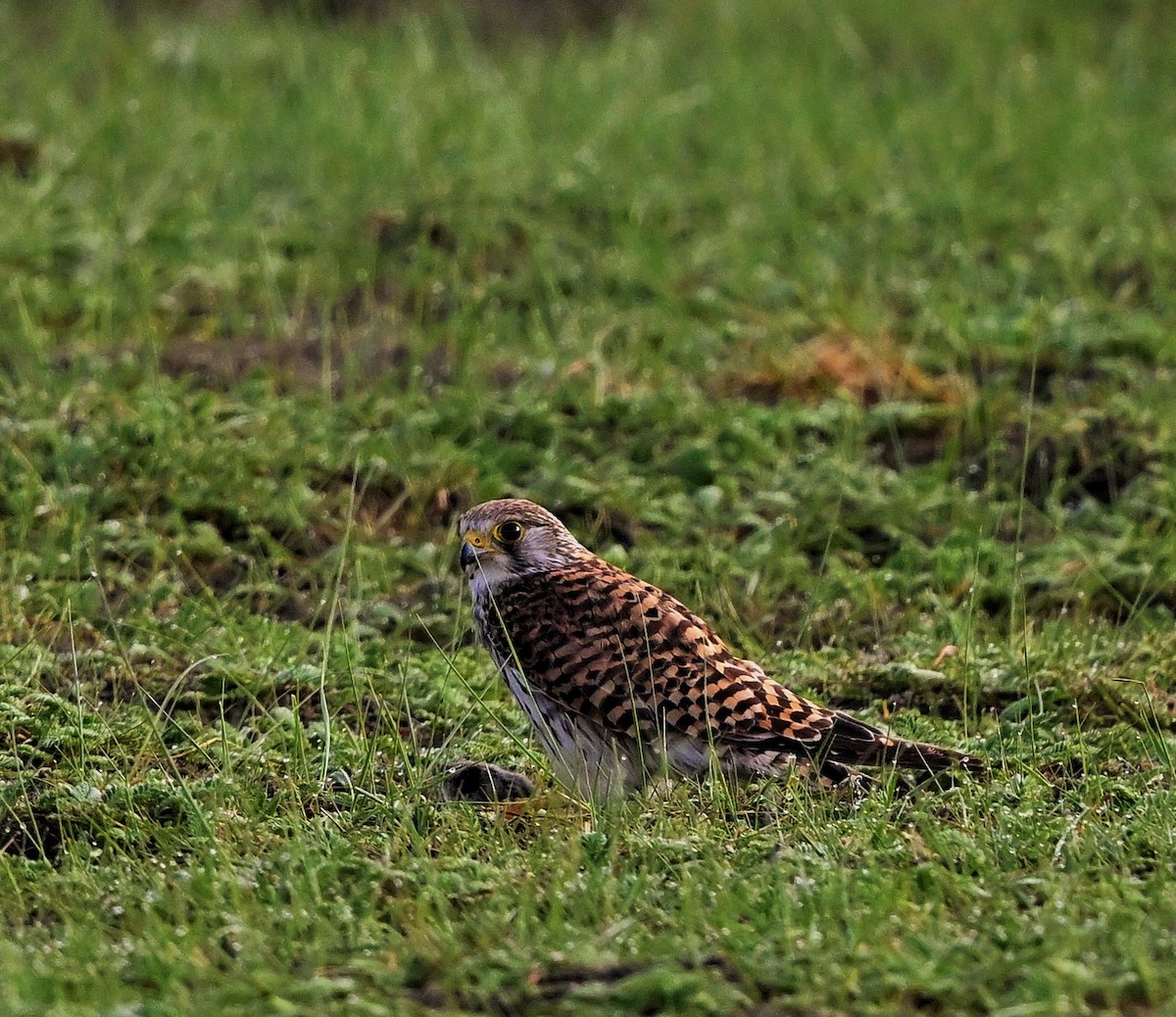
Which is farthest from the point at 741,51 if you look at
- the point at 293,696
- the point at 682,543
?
the point at 293,696

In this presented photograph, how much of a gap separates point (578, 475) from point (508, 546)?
1763mm

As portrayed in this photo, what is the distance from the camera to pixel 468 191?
910 centimetres

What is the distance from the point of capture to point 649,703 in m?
5.04

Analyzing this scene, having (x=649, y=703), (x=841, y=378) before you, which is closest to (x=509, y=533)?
(x=649, y=703)

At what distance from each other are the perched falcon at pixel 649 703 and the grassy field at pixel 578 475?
0.14 meters

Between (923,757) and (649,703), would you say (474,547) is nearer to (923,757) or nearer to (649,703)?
(649,703)

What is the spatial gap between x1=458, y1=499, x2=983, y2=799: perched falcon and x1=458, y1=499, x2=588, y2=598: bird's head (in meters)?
0.20

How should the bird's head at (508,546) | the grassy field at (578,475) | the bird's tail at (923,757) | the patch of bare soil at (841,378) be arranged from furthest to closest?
1. the patch of bare soil at (841,378)
2. the bird's head at (508,546)
3. the bird's tail at (923,757)
4. the grassy field at (578,475)

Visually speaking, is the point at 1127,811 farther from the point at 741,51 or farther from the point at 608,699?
the point at 741,51

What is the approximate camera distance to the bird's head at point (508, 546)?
5.51 metres

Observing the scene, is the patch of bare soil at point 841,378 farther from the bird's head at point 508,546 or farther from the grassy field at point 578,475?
the bird's head at point 508,546

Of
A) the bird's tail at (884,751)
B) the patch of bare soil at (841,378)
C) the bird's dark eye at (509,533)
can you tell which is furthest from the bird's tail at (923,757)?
the patch of bare soil at (841,378)

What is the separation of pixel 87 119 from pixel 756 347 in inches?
148

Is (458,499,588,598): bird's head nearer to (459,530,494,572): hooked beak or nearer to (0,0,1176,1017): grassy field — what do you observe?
(459,530,494,572): hooked beak
